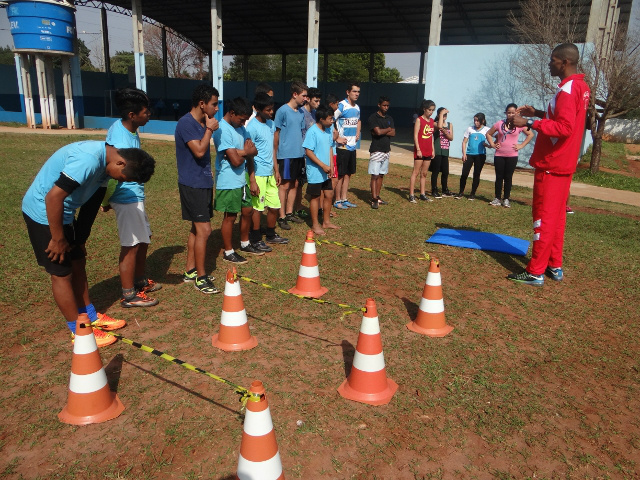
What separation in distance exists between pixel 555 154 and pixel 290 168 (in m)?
3.52

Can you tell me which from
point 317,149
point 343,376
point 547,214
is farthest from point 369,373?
point 317,149

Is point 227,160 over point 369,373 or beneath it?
over

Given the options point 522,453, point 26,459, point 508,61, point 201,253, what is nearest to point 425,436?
point 522,453

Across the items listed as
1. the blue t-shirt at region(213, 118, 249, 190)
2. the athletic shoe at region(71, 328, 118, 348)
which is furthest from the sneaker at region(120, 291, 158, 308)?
the blue t-shirt at region(213, 118, 249, 190)

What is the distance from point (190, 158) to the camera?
4641 millimetres

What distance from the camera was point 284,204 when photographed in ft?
24.9

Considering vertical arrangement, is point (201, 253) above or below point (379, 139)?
below

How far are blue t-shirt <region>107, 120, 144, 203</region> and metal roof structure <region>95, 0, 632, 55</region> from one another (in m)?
23.5

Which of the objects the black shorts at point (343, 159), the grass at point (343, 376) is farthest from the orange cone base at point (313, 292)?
the black shorts at point (343, 159)

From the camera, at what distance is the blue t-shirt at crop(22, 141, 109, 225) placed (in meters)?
3.23

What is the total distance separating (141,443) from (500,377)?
246 centimetres

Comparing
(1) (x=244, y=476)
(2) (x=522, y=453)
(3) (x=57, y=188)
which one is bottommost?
(2) (x=522, y=453)

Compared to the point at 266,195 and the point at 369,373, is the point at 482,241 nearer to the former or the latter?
the point at 266,195

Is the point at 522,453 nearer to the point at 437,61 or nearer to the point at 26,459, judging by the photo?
the point at 26,459
